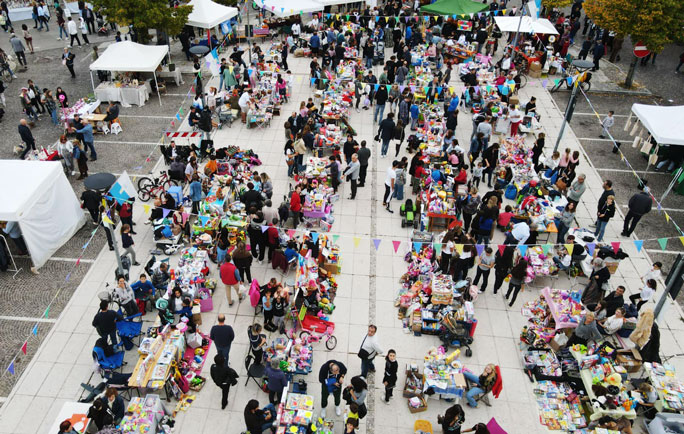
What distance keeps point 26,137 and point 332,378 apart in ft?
49.2

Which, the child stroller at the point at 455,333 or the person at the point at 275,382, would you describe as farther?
the child stroller at the point at 455,333

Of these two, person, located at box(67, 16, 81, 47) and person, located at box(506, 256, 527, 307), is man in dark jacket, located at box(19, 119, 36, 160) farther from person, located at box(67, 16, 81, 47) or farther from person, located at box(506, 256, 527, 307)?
person, located at box(506, 256, 527, 307)

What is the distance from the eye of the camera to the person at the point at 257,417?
925cm

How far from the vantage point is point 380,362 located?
12.0 meters

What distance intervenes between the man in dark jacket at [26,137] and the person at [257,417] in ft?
47.1

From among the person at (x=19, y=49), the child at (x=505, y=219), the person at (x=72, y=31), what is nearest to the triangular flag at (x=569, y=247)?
the child at (x=505, y=219)

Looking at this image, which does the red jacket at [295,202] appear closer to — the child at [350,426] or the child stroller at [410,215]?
the child stroller at [410,215]

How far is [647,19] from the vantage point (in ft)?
73.1

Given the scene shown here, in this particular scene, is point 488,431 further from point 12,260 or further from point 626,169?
point 626,169

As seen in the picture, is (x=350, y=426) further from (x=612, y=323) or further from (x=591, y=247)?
(x=591, y=247)

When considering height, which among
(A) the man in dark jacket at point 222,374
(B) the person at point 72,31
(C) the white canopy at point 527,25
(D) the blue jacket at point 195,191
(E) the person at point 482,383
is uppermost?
(C) the white canopy at point 527,25

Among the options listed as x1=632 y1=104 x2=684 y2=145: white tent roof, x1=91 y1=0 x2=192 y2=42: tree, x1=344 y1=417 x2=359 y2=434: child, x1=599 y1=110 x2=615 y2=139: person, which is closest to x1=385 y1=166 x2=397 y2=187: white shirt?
x1=344 y1=417 x2=359 y2=434: child

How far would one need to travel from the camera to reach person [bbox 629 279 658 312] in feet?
41.3

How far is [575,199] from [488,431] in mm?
9361
